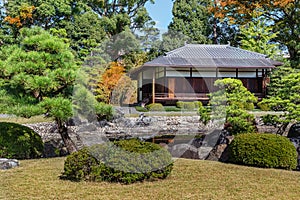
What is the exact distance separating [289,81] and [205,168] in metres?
4.08

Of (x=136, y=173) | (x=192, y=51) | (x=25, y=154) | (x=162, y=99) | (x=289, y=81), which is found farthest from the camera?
(x=192, y=51)

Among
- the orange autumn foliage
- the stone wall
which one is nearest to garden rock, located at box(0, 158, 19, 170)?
the stone wall

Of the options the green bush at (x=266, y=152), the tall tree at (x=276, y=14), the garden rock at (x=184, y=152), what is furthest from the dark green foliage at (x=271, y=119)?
the tall tree at (x=276, y=14)

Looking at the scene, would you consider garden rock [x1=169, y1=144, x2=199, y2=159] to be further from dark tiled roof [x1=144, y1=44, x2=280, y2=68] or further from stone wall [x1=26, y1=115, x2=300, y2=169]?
dark tiled roof [x1=144, y1=44, x2=280, y2=68]

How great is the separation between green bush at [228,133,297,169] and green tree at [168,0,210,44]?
→ 20.3m

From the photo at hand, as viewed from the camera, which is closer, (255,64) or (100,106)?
(100,106)

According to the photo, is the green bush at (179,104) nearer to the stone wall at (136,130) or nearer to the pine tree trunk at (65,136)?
Answer: the stone wall at (136,130)

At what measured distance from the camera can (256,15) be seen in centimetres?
2300

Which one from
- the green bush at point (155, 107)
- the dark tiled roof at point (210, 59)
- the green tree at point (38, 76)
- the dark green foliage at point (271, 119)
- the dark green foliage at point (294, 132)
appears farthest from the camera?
the dark tiled roof at point (210, 59)

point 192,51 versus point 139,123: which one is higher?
point 192,51

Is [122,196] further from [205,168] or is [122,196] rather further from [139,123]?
[139,123]

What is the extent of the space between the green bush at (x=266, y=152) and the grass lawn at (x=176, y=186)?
1.11ft

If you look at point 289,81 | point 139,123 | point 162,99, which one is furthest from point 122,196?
point 162,99

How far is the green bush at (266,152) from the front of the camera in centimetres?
625
